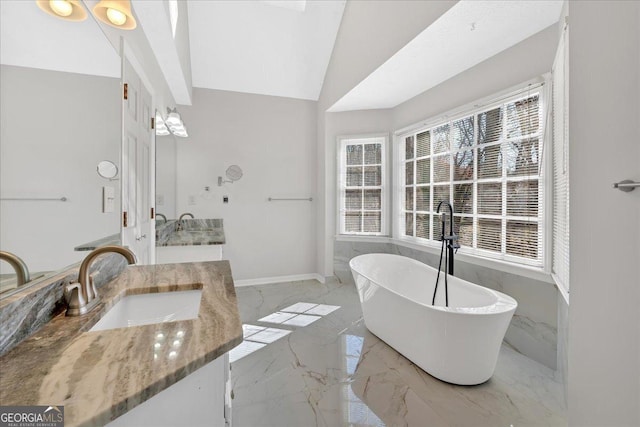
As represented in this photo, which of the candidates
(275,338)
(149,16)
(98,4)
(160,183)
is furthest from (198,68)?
(275,338)

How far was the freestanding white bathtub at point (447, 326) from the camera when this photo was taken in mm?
1737

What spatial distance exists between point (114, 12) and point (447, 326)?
7.77ft

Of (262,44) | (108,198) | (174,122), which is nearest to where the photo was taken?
(108,198)

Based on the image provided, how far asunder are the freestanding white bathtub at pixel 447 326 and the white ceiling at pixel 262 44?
2.81 metres

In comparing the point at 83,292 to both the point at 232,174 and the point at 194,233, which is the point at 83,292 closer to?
the point at 194,233

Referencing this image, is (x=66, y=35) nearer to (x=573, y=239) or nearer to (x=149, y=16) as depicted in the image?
(x=149, y=16)

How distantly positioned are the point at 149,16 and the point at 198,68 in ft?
6.01

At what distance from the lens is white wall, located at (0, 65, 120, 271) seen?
677 millimetres

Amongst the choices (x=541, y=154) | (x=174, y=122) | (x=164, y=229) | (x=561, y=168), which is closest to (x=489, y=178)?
(x=541, y=154)

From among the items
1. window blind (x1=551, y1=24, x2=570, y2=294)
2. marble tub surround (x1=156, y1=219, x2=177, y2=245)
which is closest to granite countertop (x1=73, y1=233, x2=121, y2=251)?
marble tub surround (x1=156, y1=219, x2=177, y2=245)

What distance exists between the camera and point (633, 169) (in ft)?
3.19

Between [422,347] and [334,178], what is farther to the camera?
[334,178]

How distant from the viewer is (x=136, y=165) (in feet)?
5.92

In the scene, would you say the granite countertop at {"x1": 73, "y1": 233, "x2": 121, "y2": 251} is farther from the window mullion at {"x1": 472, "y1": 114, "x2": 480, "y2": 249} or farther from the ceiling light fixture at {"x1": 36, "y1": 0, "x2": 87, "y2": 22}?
the window mullion at {"x1": 472, "y1": 114, "x2": 480, "y2": 249}
